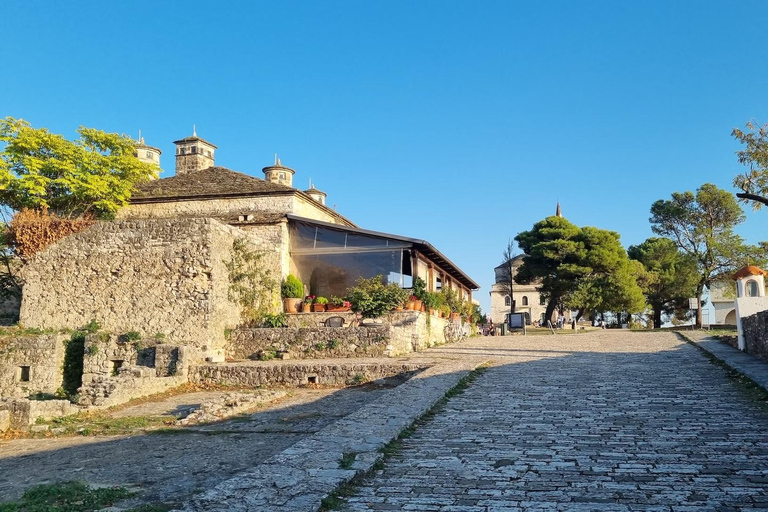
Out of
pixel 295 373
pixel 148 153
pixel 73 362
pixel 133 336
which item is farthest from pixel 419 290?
pixel 148 153

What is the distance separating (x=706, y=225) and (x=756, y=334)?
37.2 metres

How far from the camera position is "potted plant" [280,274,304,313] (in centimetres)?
2120

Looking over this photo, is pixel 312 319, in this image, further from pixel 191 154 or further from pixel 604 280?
pixel 604 280

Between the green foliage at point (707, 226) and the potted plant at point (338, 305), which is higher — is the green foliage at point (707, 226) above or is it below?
above

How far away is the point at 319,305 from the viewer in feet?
68.5

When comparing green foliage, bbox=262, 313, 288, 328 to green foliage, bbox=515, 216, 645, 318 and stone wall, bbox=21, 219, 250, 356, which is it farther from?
green foliage, bbox=515, 216, 645, 318

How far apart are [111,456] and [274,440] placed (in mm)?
2207

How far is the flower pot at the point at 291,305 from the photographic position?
21188 mm

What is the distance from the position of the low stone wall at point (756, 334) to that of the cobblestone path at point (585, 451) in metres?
2.53

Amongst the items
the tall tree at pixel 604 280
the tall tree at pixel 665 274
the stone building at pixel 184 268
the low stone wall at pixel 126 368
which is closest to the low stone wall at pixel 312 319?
the stone building at pixel 184 268

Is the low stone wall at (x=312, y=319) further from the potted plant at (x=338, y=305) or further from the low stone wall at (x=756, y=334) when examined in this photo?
the low stone wall at (x=756, y=334)

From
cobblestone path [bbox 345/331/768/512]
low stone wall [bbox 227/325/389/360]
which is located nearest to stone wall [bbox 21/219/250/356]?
low stone wall [bbox 227/325/389/360]

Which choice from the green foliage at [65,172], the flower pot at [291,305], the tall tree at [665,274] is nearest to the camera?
the flower pot at [291,305]

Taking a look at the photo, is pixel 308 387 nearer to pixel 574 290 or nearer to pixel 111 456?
pixel 111 456
